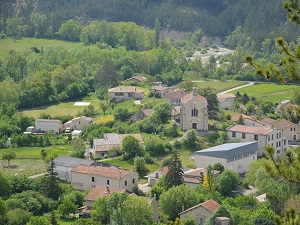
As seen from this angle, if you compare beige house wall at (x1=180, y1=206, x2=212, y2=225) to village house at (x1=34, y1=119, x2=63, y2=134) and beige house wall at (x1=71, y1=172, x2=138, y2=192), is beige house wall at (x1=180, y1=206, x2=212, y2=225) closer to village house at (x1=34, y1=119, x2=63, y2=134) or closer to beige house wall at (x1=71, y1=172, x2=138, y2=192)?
beige house wall at (x1=71, y1=172, x2=138, y2=192)

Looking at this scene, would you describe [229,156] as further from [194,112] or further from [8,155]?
[8,155]

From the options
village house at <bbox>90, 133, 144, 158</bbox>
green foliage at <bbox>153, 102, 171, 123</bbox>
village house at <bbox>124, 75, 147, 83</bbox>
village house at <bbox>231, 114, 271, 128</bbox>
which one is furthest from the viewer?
village house at <bbox>124, 75, 147, 83</bbox>

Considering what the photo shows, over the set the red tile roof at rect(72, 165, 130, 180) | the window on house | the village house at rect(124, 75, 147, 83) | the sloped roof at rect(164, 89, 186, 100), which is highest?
the window on house

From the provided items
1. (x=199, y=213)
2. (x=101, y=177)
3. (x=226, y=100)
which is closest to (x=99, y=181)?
(x=101, y=177)

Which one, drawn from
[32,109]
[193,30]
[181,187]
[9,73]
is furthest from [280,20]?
[181,187]

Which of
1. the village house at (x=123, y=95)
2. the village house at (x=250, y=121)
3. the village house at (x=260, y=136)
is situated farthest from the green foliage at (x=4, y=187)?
the village house at (x=123, y=95)

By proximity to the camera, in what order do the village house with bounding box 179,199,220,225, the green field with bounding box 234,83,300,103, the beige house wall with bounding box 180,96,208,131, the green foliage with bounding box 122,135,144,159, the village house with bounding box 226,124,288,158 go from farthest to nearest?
the green field with bounding box 234,83,300,103
the beige house wall with bounding box 180,96,208,131
the village house with bounding box 226,124,288,158
the green foliage with bounding box 122,135,144,159
the village house with bounding box 179,199,220,225

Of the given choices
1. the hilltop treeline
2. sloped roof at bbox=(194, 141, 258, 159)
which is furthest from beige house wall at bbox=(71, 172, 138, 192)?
the hilltop treeline

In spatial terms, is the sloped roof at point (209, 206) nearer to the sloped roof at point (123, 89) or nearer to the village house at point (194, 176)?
the village house at point (194, 176)
